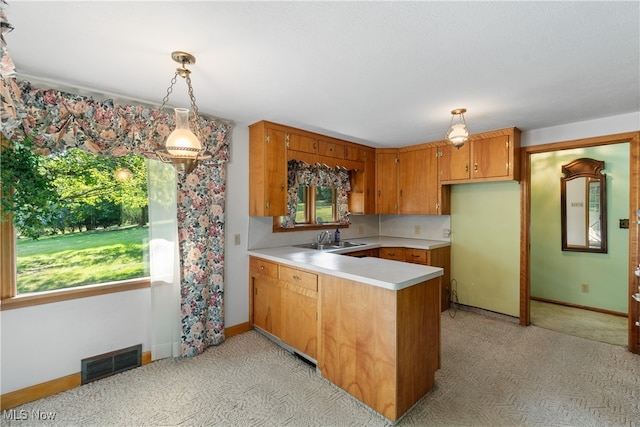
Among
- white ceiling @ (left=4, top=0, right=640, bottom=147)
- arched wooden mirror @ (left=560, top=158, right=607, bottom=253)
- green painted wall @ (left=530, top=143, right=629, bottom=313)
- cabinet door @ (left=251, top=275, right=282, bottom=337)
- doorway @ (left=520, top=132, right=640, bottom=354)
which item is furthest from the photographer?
arched wooden mirror @ (left=560, top=158, right=607, bottom=253)

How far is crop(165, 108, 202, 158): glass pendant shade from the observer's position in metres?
1.65

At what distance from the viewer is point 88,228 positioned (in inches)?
92.4

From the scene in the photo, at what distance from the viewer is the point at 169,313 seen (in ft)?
8.46

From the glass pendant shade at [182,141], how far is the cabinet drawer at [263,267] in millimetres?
1450

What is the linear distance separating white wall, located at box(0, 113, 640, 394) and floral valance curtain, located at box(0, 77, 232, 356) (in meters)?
0.19

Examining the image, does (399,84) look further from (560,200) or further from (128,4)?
(560,200)

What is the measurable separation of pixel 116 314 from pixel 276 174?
189 cm

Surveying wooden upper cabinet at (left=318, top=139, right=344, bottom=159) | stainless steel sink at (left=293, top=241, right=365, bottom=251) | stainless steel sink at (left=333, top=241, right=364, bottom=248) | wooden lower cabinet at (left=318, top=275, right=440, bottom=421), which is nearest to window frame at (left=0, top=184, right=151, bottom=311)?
wooden lower cabinet at (left=318, top=275, right=440, bottom=421)

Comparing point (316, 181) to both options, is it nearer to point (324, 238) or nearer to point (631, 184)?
point (324, 238)

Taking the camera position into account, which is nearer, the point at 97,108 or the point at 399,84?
the point at 399,84

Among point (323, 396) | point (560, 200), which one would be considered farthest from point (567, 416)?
point (560, 200)

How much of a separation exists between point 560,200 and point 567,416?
314 cm

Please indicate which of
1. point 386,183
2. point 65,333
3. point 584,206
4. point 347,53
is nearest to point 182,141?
point 347,53

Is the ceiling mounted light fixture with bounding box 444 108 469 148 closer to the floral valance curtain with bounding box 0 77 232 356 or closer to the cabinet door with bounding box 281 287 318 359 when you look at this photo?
the cabinet door with bounding box 281 287 318 359
